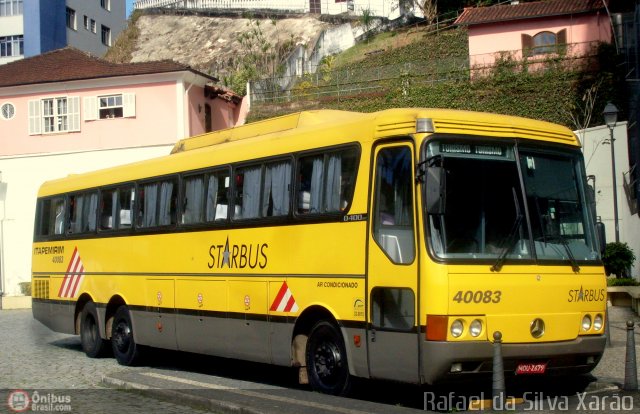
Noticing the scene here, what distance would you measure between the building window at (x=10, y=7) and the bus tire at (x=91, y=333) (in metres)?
47.4

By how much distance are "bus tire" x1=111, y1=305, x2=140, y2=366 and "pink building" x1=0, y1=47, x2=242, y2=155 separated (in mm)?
19937

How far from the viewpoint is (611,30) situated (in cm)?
3981

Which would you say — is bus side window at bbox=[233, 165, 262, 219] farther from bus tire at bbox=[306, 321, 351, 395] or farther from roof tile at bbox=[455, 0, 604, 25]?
roof tile at bbox=[455, 0, 604, 25]

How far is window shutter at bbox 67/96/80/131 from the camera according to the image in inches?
1442

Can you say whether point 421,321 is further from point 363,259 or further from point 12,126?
point 12,126

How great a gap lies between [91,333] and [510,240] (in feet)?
32.2

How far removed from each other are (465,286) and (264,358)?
12.6 feet

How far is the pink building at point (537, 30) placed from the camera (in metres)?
40.1

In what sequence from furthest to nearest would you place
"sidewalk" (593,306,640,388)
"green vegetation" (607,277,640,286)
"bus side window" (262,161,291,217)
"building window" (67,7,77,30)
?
"building window" (67,7,77,30), "green vegetation" (607,277,640,286), "bus side window" (262,161,291,217), "sidewalk" (593,306,640,388)

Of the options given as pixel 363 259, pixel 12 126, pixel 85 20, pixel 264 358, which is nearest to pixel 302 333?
pixel 264 358

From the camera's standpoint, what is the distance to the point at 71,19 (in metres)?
62.2

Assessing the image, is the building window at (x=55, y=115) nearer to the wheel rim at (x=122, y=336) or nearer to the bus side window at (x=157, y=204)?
the wheel rim at (x=122, y=336)

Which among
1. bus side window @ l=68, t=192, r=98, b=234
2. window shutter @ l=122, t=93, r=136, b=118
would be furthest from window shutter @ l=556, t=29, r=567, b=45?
bus side window @ l=68, t=192, r=98, b=234

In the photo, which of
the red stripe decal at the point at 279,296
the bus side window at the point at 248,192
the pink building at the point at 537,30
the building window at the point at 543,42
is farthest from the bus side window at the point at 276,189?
the building window at the point at 543,42
